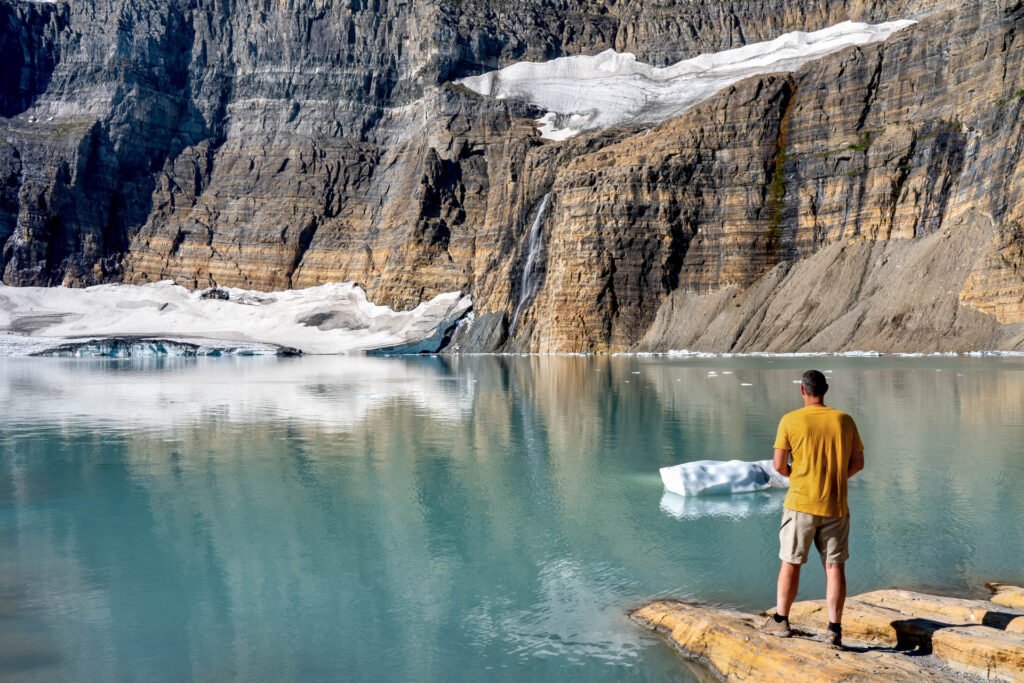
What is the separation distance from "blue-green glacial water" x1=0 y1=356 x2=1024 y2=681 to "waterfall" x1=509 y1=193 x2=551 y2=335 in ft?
230

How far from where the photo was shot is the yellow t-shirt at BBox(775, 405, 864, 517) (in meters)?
6.61

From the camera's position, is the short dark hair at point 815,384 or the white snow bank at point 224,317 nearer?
the short dark hair at point 815,384

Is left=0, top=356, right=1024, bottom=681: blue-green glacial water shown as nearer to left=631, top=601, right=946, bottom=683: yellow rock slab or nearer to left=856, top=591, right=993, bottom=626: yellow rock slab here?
left=631, top=601, right=946, bottom=683: yellow rock slab

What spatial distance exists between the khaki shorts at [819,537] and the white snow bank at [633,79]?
110 metres

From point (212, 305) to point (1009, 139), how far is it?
102185 mm

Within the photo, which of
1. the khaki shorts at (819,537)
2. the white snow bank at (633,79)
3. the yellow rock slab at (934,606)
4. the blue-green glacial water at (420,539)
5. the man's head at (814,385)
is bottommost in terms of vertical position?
the blue-green glacial water at (420,539)

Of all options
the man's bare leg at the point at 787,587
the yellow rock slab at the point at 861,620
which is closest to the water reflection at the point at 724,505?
the yellow rock slab at the point at 861,620

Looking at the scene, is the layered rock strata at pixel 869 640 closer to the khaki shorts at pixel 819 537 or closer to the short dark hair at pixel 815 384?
the khaki shorts at pixel 819 537

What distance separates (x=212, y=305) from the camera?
127125 mm

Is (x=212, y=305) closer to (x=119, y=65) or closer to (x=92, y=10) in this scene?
(x=119, y=65)

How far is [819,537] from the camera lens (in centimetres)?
677

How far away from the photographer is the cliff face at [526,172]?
236 ft

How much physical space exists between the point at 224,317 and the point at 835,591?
12645cm

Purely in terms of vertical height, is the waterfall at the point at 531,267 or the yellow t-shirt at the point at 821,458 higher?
the waterfall at the point at 531,267
